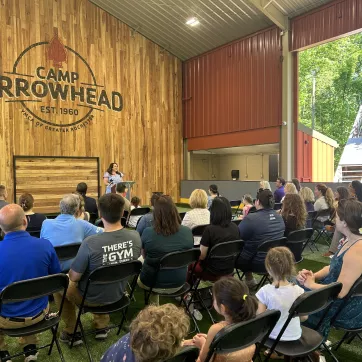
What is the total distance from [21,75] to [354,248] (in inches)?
402

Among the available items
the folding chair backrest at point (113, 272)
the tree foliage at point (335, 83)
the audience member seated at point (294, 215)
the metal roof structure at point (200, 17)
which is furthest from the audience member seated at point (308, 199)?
the tree foliage at point (335, 83)

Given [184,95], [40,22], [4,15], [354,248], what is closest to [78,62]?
[40,22]

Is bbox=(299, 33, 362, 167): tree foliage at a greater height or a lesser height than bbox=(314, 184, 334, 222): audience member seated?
greater

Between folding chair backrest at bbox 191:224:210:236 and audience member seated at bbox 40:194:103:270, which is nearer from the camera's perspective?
audience member seated at bbox 40:194:103:270

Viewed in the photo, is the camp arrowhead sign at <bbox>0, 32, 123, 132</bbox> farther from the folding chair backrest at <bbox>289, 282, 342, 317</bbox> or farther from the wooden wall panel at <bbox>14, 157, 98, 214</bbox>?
the folding chair backrest at <bbox>289, 282, 342, 317</bbox>

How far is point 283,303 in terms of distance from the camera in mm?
2150

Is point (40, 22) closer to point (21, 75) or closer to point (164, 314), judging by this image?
point (21, 75)

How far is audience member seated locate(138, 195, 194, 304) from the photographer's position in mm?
3074

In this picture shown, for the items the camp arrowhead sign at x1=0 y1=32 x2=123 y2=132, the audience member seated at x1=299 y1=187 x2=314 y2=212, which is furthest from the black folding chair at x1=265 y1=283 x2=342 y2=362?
the camp arrowhead sign at x1=0 y1=32 x2=123 y2=132

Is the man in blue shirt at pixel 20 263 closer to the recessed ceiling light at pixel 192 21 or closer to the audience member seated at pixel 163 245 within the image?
the audience member seated at pixel 163 245

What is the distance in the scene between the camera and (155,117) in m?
12.7

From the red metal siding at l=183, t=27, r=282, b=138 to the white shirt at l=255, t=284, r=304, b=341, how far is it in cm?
886

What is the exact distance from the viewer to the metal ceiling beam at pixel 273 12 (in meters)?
9.32

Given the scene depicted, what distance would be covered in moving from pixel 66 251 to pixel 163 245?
86 cm
